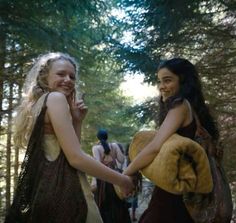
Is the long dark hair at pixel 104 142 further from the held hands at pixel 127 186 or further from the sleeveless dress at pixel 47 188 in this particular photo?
the sleeveless dress at pixel 47 188

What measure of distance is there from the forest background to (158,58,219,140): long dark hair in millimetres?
4331

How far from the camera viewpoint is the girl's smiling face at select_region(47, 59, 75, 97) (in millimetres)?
2326

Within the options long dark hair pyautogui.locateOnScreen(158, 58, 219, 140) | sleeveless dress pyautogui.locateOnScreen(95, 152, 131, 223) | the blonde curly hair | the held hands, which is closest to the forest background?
sleeveless dress pyautogui.locateOnScreen(95, 152, 131, 223)

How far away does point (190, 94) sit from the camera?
2760 millimetres

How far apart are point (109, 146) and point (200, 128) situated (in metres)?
4.01

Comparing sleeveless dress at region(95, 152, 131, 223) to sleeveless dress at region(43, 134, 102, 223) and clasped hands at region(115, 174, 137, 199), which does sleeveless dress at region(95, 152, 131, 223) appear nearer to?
clasped hands at region(115, 174, 137, 199)

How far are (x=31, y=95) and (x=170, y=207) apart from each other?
1.22 meters

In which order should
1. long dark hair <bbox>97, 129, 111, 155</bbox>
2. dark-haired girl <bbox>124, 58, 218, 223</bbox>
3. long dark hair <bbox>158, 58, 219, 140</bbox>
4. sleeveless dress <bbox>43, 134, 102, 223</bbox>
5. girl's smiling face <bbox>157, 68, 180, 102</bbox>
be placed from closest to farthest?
1. sleeveless dress <bbox>43, 134, 102, 223</bbox>
2. dark-haired girl <bbox>124, 58, 218, 223</bbox>
3. long dark hair <bbox>158, 58, 219, 140</bbox>
4. girl's smiling face <bbox>157, 68, 180, 102</bbox>
5. long dark hair <bbox>97, 129, 111, 155</bbox>

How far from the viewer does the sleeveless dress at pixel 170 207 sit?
8.38 ft

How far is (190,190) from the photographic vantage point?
2.38 m

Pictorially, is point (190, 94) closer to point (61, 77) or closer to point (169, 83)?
point (169, 83)

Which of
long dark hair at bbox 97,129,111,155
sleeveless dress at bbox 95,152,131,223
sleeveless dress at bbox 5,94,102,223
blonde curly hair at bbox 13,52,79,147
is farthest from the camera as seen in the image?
long dark hair at bbox 97,129,111,155

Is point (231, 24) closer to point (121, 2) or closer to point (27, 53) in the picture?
point (121, 2)

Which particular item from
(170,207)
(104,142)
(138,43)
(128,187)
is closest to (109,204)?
(104,142)
